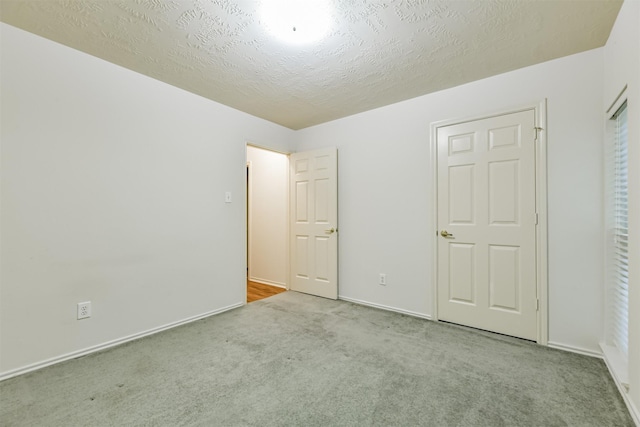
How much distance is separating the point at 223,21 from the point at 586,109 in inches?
109

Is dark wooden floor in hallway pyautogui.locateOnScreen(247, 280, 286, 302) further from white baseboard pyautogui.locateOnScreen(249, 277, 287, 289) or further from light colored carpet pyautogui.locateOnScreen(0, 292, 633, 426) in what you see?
light colored carpet pyautogui.locateOnScreen(0, 292, 633, 426)

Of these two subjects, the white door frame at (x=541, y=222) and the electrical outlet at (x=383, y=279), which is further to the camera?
the electrical outlet at (x=383, y=279)

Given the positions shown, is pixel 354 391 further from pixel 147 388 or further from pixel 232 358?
pixel 147 388

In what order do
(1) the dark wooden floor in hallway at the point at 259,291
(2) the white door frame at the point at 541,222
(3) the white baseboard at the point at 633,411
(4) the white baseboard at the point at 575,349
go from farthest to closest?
(1) the dark wooden floor in hallway at the point at 259,291
(2) the white door frame at the point at 541,222
(4) the white baseboard at the point at 575,349
(3) the white baseboard at the point at 633,411

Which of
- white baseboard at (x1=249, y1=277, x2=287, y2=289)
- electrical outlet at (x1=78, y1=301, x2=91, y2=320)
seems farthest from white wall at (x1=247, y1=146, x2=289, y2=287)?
electrical outlet at (x1=78, y1=301, x2=91, y2=320)

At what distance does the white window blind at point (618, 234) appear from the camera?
1919mm

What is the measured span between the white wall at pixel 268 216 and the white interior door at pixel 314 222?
0.64 feet

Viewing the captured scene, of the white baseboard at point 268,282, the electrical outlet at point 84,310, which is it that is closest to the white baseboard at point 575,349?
the white baseboard at point 268,282

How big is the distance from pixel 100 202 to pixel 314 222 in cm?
233

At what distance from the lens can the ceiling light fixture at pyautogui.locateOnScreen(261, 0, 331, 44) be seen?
5.61 feet

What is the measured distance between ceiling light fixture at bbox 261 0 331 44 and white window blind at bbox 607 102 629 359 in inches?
82.2

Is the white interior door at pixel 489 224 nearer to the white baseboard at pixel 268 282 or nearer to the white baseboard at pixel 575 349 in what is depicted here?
the white baseboard at pixel 575 349

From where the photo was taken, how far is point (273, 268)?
4.49m

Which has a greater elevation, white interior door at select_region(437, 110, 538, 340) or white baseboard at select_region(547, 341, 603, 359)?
white interior door at select_region(437, 110, 538, 340)
